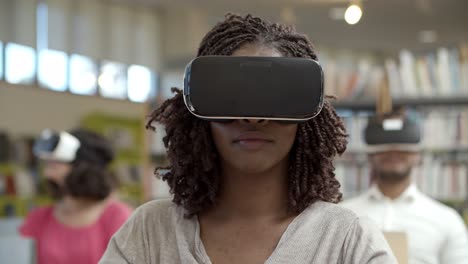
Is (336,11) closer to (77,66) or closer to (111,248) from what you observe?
(77,66)

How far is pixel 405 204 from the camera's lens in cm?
383

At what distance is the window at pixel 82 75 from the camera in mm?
8398

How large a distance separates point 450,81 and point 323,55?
682 cm

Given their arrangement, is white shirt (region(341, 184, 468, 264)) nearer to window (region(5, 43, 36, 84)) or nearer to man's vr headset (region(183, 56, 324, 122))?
man's vr headset (region(183, 56, 324, 122))

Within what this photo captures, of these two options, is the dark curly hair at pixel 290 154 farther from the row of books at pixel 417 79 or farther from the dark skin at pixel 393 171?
the row of books at pixel 417 79

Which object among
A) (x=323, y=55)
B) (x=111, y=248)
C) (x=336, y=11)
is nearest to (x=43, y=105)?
(x=336, y=11)

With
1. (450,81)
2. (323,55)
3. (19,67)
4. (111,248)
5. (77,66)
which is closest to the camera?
(111,248)

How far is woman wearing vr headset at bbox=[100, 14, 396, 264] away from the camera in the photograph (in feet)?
4.73

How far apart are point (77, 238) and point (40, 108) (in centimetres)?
429

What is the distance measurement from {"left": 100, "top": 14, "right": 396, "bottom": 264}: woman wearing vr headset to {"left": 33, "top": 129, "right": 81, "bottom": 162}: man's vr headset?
2.28 m

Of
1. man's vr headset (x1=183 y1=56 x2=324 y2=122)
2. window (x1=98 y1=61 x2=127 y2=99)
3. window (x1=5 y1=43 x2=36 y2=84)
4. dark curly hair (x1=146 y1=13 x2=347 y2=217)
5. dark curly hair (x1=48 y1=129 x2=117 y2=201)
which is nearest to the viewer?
man's vr headset (x1=183 y1=56 x2=324 y2=122)

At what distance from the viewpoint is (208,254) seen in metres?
1.48

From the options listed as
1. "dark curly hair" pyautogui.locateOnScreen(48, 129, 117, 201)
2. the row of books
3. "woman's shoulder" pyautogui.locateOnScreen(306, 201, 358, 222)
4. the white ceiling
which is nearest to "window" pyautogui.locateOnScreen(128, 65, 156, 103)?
the white ceiling

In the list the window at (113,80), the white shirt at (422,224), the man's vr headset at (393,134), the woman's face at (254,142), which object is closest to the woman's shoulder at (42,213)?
the white shirt at (422,224)
